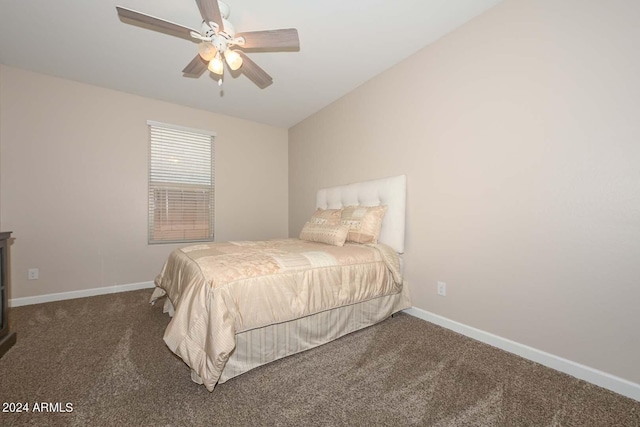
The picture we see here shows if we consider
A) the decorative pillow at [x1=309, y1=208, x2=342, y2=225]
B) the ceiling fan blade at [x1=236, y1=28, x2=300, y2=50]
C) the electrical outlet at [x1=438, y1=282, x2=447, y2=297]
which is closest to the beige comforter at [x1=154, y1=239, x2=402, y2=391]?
the electrical outlet at [x1=438, y1=282, x2=447, y2=297]

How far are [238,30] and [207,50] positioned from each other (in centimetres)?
54

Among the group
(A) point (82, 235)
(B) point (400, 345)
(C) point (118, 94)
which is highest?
(C) point (118, 94)

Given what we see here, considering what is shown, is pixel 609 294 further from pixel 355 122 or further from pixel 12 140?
pixel 12 140

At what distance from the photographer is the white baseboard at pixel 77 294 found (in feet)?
8.97

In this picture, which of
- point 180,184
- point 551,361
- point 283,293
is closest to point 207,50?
point 283,293

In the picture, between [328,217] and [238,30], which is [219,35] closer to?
[238,30]

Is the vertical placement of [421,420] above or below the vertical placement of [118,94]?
below

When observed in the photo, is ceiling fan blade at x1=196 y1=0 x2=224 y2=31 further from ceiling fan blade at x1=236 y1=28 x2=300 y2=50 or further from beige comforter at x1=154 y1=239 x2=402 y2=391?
beige comforter at x1=154 y1=239 x2=402 y2=391

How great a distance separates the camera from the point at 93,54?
98.6 inches

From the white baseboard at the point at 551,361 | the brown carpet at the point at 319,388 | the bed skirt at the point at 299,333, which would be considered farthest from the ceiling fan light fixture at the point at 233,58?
the white baseboard at the point at 551,361

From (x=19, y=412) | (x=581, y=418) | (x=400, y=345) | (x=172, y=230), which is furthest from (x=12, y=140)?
(x=581, y=418)

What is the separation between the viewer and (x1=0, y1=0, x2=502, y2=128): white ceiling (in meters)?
1.94

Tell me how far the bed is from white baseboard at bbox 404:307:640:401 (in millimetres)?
486

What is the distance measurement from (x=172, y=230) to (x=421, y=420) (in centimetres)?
362
